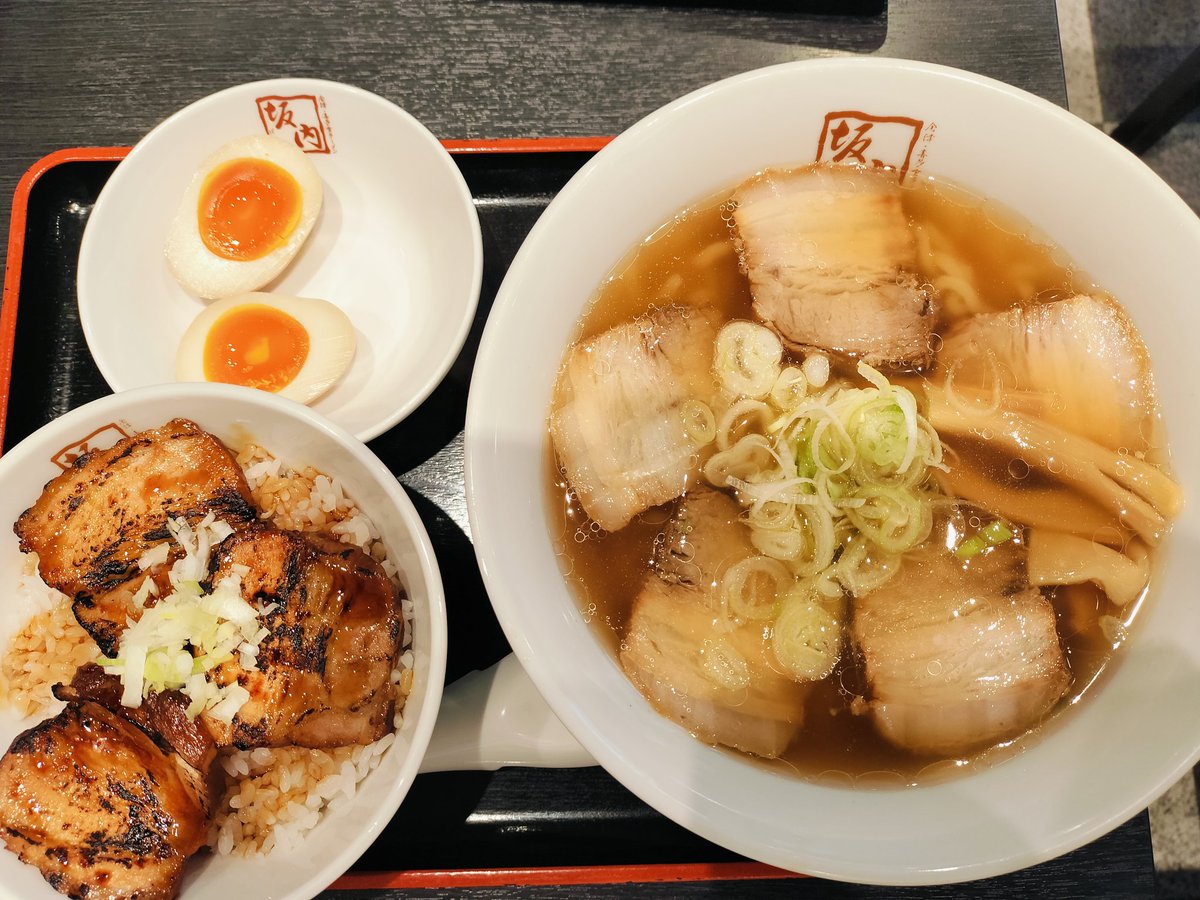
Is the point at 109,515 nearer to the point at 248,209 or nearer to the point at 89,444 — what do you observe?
the point at 89,444

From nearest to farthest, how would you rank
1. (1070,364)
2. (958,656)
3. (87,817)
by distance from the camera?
1. (87,817)
2. (958,656)
3. (1070,364)

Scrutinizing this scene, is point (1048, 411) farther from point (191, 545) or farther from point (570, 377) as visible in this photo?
point (191, 545)

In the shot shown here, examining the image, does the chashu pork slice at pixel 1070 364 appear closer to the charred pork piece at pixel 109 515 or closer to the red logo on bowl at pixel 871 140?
the red logo on bowl at pixel 871 140

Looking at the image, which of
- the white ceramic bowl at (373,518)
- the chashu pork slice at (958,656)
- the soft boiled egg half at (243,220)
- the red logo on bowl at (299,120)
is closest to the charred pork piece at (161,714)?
the white ceramic bowl at (373,518)

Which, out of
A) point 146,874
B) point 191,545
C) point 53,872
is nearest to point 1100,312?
point 191,545

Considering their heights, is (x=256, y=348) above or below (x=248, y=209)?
below

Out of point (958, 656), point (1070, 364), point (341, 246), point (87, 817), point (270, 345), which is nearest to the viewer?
point (87, 817)

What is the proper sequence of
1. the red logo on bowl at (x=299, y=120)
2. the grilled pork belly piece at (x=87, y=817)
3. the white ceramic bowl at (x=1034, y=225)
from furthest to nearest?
1. the red logo on bowl at (x=299, y=120)
2. the grilled pork belly piece at (x=87, y=817)
3. the white ceramic bowl at (x=1034, y=225)

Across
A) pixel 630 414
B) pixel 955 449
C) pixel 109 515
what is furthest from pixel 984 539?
pixel 109 515
